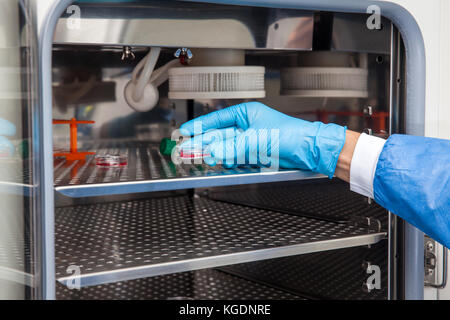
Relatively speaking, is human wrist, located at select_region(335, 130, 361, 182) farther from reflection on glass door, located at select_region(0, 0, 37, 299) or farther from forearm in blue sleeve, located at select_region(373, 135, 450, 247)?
reflection on glass door, located at select_region(0, 0, 37, 299)

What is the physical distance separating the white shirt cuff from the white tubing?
58 centimetres

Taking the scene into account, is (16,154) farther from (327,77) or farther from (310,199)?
(310,199)

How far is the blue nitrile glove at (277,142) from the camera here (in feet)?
3.91

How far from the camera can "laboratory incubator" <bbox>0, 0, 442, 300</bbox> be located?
3.02 ft

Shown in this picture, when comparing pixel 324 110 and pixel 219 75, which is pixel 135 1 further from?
pixel 324 110

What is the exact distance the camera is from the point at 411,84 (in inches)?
50.4

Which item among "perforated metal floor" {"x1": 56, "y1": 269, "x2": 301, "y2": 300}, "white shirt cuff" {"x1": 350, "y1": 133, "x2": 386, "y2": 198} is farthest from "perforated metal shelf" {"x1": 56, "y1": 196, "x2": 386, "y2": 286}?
"perforated metal floor" {"x1": 56, "y1": 269, "x2": 301, "y2": 300}

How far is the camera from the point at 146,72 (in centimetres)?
136

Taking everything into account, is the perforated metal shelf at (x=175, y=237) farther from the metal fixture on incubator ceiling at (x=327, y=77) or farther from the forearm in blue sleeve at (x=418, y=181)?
the metal fixture on incubator ceiling at (x=327, y=77)

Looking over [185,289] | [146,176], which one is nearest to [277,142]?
[146,176]

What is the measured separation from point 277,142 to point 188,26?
35cm

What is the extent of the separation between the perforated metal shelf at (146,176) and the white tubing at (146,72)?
20cm

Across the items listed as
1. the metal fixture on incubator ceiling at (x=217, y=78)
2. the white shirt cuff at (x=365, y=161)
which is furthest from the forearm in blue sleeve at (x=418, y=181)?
the metal fixture on incubator ceiling at (x=217, y=78)
